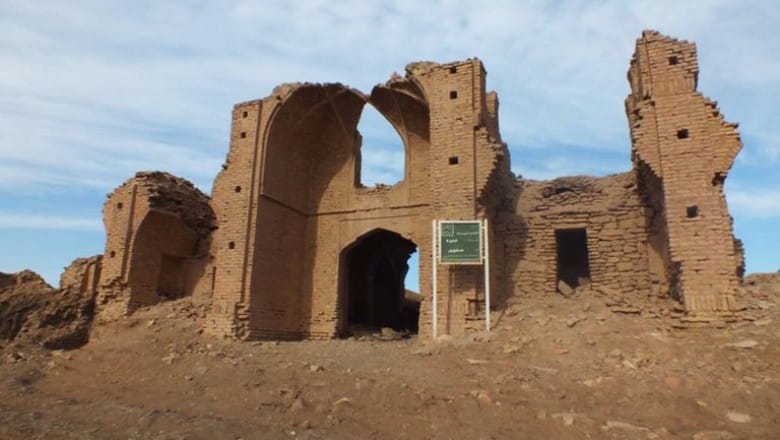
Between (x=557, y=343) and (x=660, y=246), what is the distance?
3555mm

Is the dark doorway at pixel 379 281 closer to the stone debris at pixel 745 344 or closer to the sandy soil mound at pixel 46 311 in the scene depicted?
the sandy soil mound at pixel 46 311

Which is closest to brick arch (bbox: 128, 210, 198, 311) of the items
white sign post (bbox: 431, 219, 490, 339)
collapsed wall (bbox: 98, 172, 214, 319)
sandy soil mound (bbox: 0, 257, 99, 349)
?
collapsed wall (bbox: 98, 172, 214, 319)

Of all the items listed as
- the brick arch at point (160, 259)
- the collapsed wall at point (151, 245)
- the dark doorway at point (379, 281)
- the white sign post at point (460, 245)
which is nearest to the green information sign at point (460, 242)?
the white sign post at point (460, 245)

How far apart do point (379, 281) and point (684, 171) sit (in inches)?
497

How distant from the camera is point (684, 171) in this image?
1035 cm

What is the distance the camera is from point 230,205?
14.7 meters

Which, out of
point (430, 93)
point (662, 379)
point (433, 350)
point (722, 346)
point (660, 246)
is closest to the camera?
point (662, 379)

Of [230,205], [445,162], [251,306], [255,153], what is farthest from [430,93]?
[251,306]

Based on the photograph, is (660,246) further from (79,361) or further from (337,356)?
(79,361)

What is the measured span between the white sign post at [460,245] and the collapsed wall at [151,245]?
27.6 ft

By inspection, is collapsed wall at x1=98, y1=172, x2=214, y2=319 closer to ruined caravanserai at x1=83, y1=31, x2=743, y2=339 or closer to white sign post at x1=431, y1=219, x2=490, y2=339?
ruined caravanserai at x1=83, y1=31, x2=743, y2=339

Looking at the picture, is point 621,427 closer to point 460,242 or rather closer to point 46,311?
point 460,242

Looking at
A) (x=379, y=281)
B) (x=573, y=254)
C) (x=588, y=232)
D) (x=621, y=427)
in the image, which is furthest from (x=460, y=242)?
(x=379, y=281)

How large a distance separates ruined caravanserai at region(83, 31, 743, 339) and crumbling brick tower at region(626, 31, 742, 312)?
3 centimetres
